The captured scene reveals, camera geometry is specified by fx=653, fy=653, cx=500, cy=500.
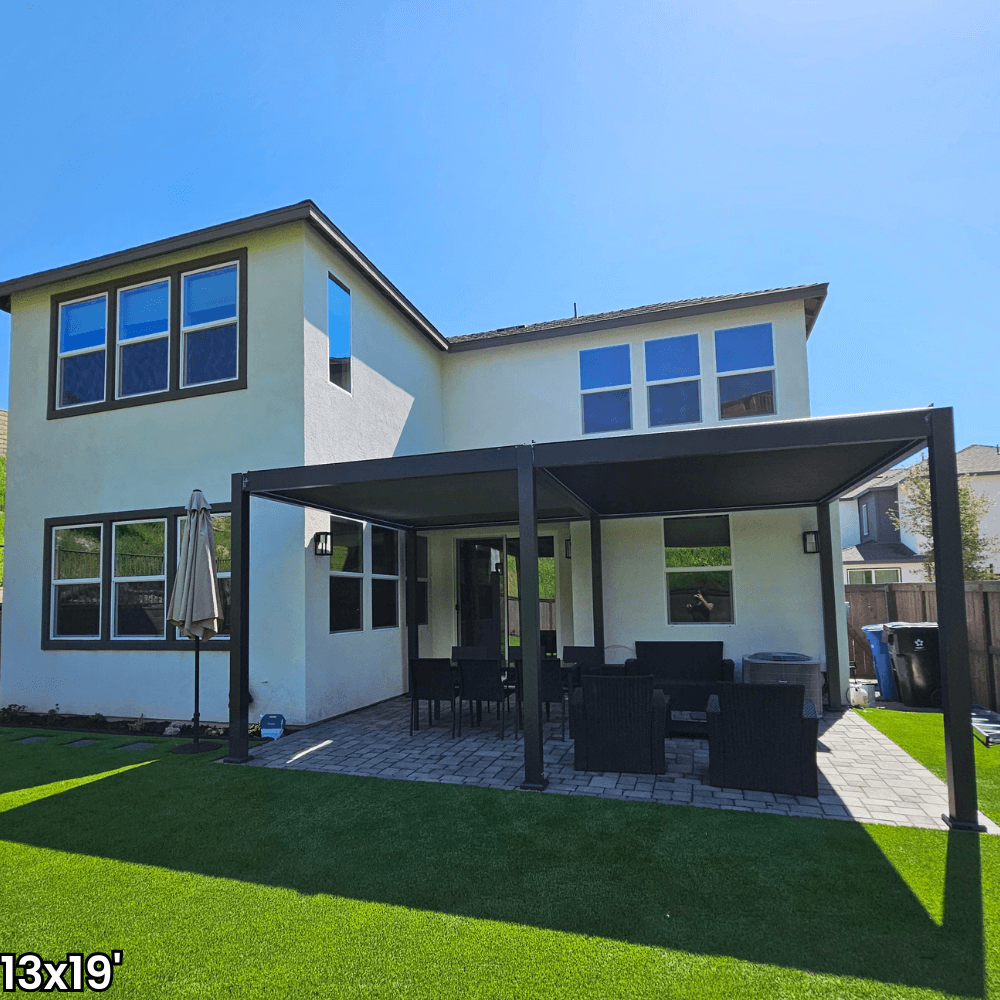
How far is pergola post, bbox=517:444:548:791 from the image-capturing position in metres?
5.16

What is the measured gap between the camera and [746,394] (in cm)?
956

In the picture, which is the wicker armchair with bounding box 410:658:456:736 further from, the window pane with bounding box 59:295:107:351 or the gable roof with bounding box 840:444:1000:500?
the gable roof with bounding box 840:444:1000:500

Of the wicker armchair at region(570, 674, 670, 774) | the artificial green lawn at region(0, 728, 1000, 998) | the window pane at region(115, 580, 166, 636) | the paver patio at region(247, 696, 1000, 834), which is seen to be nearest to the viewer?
the artificial green lawn at region(0, 728, 1000, 998)

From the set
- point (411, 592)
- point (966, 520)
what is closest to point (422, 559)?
point (411, 592)

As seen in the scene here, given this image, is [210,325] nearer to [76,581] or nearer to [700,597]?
[76,581]

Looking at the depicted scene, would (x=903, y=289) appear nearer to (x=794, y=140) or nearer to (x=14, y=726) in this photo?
(x=794, y=140)

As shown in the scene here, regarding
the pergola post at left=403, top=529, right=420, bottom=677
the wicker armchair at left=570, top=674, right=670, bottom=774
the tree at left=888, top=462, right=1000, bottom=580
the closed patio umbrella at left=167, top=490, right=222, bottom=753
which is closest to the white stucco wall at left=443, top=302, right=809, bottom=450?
the pergola post at left=403, top=529, right=420, bottom=677

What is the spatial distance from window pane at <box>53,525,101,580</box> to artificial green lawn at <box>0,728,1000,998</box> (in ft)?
14.5

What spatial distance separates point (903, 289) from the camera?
44.3ft

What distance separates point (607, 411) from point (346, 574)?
470cm

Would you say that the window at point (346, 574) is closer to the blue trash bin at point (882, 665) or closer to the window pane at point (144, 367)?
the window pane at point (144, 367)

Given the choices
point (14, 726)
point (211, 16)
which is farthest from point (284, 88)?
point (14, 726)

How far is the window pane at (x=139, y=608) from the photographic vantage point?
830 centimetres

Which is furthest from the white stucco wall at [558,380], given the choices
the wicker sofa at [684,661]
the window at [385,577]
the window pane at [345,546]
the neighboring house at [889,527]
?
the neighboring house at [889,527]
